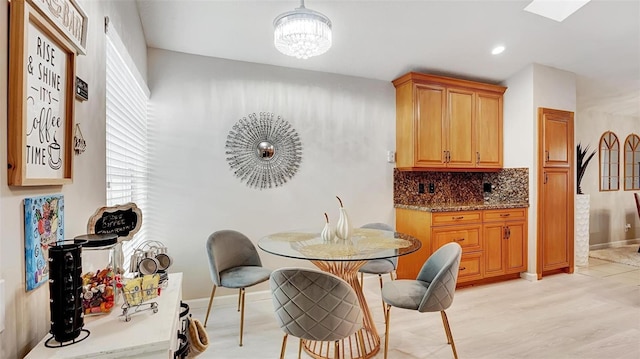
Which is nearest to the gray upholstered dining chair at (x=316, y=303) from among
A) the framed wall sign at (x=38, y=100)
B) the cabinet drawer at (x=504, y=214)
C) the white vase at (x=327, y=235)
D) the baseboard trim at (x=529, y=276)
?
the white vase at (x=327, y=235)

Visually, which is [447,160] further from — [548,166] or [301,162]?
[301,162]

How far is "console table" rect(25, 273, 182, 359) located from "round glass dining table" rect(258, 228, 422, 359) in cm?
91

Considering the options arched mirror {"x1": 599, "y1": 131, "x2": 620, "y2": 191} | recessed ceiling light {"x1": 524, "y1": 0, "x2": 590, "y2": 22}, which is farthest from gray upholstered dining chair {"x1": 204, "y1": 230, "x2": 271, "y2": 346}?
arched mirror {"x1": 599, "y1": 131, "x2": 620, "y2": 191}

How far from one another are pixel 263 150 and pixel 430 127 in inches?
75.9

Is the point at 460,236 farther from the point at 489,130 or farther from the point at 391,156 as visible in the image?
the point at 489,130

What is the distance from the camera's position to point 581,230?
4.51 meters

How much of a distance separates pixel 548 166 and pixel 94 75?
14.8 ft

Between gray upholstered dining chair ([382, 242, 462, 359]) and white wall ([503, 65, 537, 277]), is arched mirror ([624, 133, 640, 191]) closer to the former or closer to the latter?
white wall ([503, 65, 537, 277])

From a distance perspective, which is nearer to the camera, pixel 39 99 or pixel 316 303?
pixel 39 99

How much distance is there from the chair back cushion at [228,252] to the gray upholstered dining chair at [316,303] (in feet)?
3.28

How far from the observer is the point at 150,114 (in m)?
2.99

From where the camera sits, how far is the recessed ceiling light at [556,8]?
9.95 feet

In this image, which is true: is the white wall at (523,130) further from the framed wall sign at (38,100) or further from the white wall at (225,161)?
the framed wall sign at (38,100)

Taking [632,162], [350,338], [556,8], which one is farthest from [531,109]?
[632,162]
